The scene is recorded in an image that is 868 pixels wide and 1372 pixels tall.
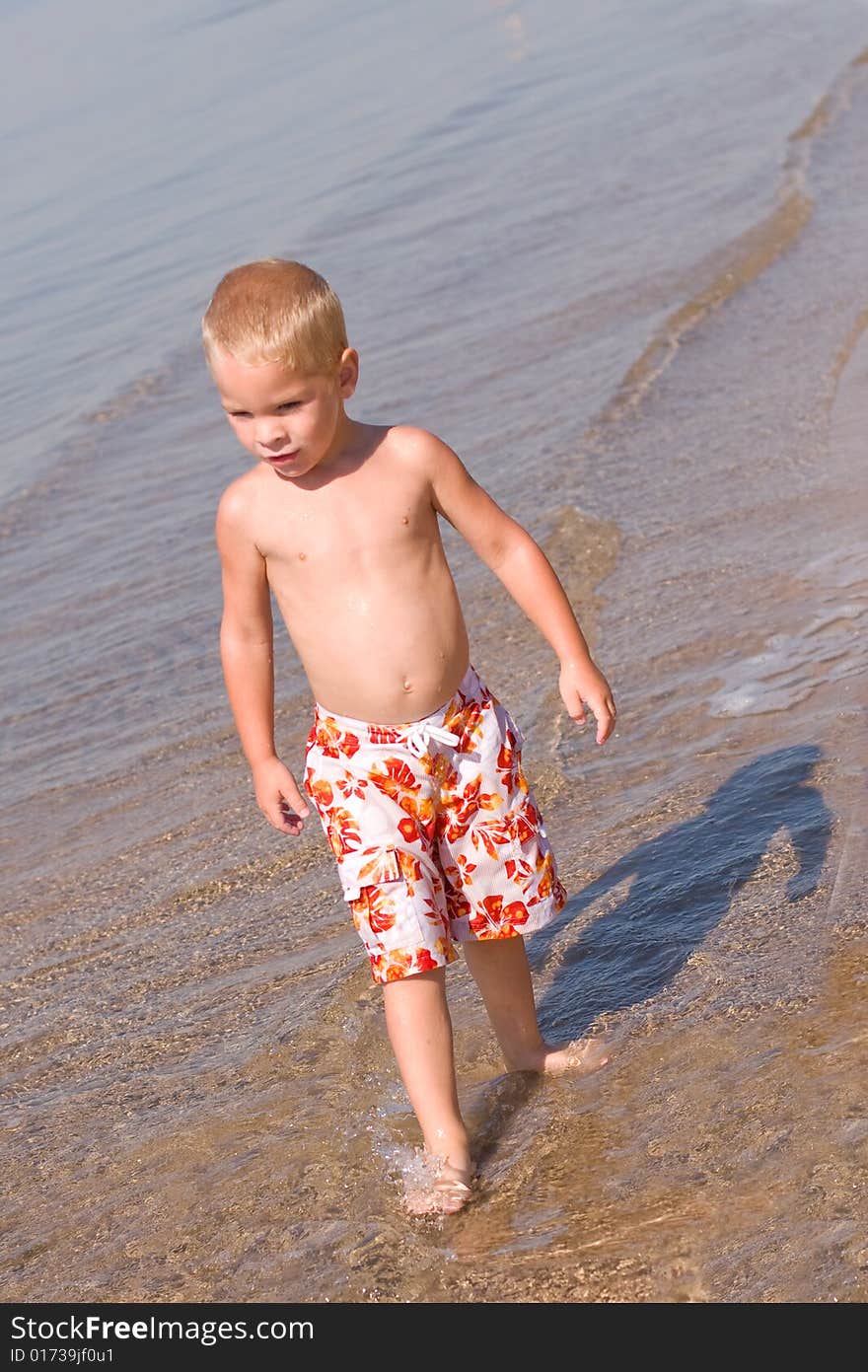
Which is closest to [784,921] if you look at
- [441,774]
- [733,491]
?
[441,774]

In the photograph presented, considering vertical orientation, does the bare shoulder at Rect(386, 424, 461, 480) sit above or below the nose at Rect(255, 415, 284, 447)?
below

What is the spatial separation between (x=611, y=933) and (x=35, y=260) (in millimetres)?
11547

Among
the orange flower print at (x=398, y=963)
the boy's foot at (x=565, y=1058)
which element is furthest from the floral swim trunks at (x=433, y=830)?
the boy's foot at (x=565, y=1058)

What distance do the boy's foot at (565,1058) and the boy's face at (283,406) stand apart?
3.90ft

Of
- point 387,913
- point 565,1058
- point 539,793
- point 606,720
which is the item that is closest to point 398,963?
point 387,913

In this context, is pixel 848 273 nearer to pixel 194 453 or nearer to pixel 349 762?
pixel 194 453

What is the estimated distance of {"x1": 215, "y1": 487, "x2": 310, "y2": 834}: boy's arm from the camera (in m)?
2.93

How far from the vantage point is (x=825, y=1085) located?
8.91 ft

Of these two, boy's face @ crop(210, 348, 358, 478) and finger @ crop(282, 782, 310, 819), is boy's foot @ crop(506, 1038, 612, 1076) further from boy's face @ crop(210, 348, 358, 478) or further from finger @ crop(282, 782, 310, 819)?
boy's face @ crop(210, 348, 358, 478)

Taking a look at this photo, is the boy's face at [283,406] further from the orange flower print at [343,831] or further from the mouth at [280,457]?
the orange flower print at [343,831]

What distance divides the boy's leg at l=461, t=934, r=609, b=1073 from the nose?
3.28ft

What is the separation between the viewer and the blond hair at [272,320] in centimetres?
262

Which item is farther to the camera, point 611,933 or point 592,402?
point 592,402

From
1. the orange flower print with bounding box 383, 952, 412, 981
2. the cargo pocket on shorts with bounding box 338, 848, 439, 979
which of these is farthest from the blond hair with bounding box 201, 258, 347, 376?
the orange flower print with bounding box 383, 952, 412, 981
